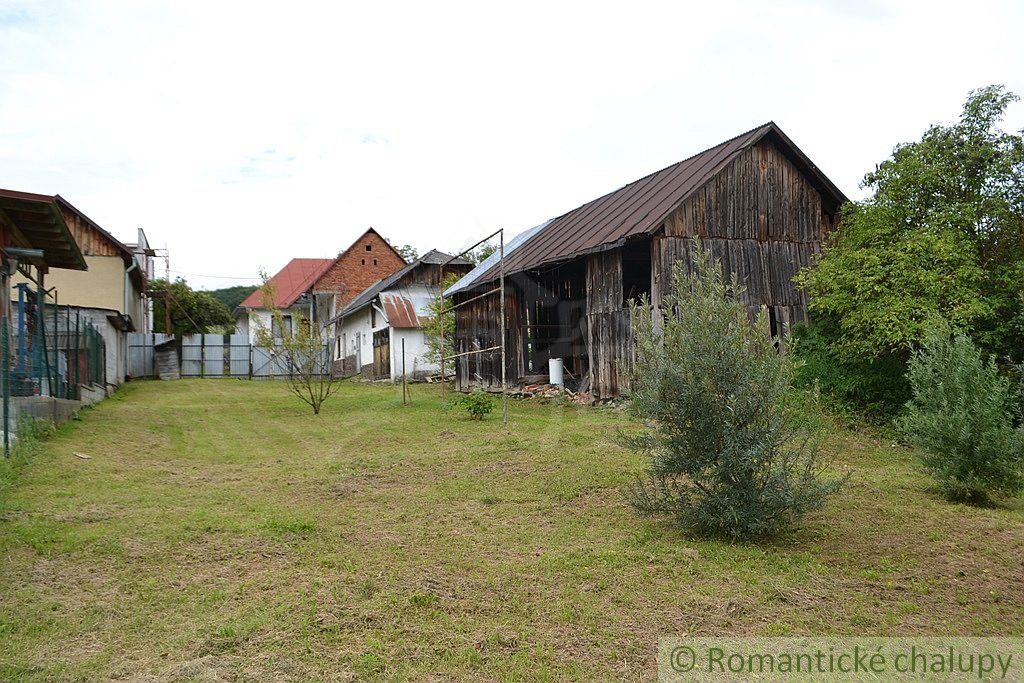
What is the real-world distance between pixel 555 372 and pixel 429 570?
45.5 feet

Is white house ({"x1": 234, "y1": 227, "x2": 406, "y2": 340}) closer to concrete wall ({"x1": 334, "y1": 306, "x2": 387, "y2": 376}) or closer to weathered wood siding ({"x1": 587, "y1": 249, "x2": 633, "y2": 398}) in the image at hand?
concrete wall ({"x1": 334, "y1": 306, "x2": 387, "y2": 376})

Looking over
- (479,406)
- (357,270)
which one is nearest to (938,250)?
(479,406)

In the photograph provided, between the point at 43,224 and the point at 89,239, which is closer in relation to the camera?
the point at 43,224

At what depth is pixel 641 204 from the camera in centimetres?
1838

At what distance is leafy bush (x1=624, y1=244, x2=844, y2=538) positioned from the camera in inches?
289

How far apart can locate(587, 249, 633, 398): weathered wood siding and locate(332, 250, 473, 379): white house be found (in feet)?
37.5

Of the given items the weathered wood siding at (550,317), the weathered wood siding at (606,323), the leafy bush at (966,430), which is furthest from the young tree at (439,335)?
the leafy bush at (966,430)

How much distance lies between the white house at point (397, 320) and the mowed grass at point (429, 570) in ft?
62.3

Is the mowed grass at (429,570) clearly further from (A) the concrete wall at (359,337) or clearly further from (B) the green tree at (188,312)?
(B) the green tree at (188,312)

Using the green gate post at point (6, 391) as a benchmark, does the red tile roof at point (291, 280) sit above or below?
above

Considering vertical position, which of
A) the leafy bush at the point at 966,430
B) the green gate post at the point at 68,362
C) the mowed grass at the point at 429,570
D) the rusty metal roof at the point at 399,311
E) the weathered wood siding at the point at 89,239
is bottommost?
the mowed grass at the point at 429,570

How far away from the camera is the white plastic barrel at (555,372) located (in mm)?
20312

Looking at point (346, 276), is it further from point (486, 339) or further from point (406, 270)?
point (486, 339)

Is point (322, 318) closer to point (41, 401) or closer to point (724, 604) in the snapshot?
point (41, 401)
